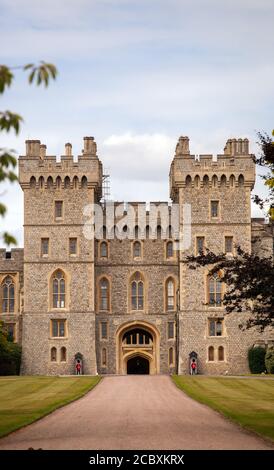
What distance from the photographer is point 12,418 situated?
28312 mm

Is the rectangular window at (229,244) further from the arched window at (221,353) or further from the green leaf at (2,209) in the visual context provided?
the green leaf at (2,209)

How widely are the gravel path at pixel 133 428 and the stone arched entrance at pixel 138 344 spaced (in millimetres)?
27688

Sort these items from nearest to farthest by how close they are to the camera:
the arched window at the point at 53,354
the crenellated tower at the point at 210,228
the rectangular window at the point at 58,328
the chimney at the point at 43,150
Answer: the crenellated tower at the point at 210,228
the arched window at the point at 53,354
the rectangular window at the point at 58,328
the chimney at the point at 43,150

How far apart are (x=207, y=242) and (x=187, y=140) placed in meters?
7.72

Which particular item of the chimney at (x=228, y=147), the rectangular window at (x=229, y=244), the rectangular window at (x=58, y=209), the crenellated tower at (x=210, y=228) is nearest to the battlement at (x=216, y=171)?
the crenellated tower at (x=210, y=228)

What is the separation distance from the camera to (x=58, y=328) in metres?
64.1

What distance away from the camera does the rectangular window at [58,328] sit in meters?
64.0

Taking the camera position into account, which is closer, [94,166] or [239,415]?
[239,415]

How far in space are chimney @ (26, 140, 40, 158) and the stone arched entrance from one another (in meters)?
13.9

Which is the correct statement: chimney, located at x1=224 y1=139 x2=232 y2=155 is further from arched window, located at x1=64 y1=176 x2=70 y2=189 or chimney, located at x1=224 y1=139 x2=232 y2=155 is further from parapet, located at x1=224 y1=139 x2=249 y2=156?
arched window, located at x1=64 y1=176 x2=70 y2=189

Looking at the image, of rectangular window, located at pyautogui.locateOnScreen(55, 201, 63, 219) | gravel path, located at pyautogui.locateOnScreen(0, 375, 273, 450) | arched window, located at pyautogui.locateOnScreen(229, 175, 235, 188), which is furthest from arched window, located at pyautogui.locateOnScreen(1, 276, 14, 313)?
gravel path, located at pyautogui.locateOnScreen(0, 375, 273, 450)

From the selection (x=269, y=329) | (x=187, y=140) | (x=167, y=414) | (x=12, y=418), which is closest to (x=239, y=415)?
(x=167, y=414)
